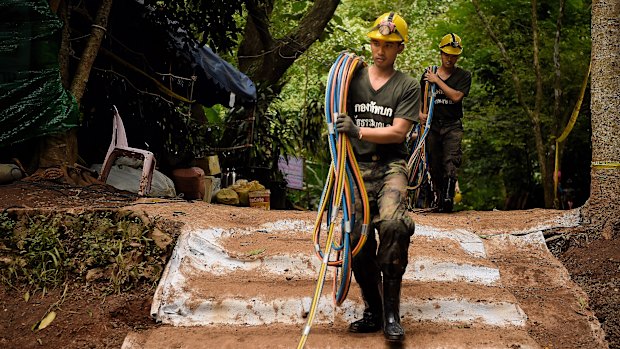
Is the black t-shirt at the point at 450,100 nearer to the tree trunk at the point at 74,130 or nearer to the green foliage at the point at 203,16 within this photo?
Answer: the green foliage at the point at 203,16

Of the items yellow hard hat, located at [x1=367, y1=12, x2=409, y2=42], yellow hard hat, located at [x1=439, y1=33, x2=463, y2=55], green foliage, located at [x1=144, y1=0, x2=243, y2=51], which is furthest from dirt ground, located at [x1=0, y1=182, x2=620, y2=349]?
green foliage, located at [x1=144, y1=0, x2=243, y2=51]

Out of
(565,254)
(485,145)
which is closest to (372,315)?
(565,254)

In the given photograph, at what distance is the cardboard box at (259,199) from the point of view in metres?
11.0

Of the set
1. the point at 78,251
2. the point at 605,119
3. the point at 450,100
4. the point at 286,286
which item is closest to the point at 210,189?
the point at 450,100

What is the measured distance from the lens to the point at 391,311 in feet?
15.0

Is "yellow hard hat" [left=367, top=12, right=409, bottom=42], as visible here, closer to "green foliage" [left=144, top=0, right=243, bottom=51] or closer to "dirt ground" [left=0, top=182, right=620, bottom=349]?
"dirt ground" [left=0, top=182, right=620, bottom=349]

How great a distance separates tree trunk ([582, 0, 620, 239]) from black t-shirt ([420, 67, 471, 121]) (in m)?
1.62

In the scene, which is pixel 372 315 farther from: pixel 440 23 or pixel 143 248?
pixel 440 23

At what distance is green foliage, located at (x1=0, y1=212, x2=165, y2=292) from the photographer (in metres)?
5.60

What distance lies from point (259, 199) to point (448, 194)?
3504mm

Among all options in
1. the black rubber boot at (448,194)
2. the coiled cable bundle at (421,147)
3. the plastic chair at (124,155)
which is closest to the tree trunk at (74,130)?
the plastic chair at (124,155)

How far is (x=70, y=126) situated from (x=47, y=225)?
6.78ft

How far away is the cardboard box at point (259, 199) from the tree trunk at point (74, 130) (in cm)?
327

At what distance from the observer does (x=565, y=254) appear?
6.46m
